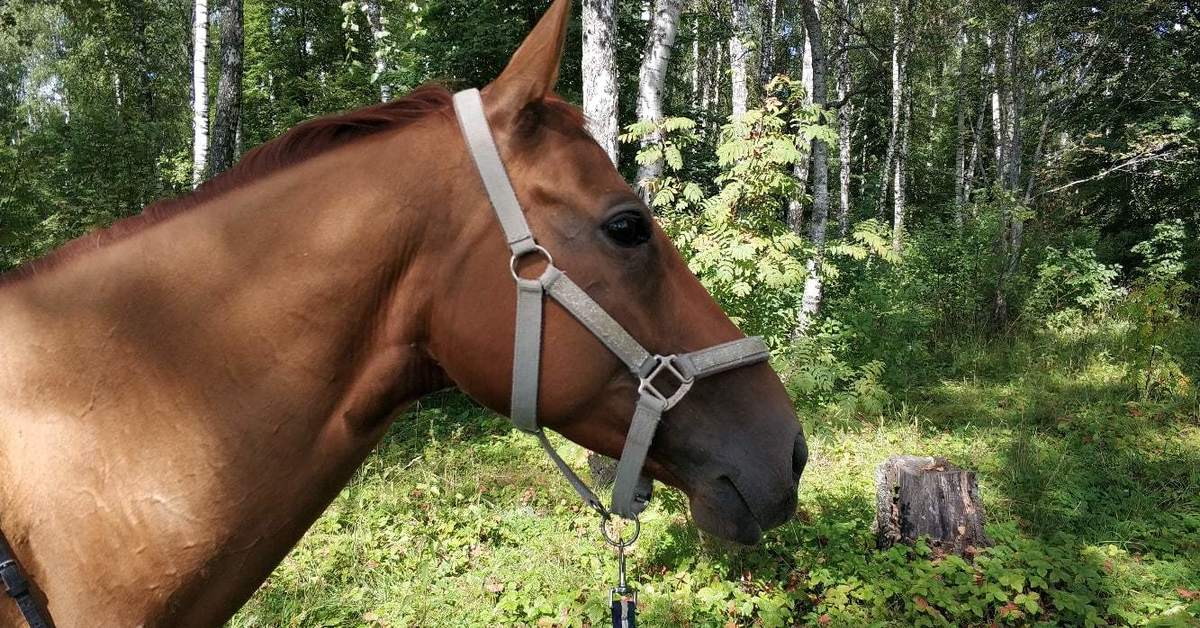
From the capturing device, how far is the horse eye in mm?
1335

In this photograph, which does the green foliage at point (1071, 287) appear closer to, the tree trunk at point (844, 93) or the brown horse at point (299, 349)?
the tree trunk at point (844, 93)

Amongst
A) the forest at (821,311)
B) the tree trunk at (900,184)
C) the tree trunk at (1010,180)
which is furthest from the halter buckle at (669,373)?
the tree trunk at (900,184)

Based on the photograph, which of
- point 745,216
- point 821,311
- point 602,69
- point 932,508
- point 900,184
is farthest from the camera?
point 900,184

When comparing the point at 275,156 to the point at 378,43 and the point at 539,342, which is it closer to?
the point at 539,342

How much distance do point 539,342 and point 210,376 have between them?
66cm

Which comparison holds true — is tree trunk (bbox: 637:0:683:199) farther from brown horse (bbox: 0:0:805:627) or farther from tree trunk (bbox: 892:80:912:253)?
tree trunk (bbox: 892:80:912:253)

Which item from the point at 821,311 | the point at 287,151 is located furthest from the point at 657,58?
the point at 821,311

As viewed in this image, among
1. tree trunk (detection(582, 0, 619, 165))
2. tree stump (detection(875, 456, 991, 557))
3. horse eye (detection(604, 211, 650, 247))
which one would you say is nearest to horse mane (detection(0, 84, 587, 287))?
horse eye (detection(604, 211, 650, 247))

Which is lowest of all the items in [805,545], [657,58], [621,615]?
[805,545]

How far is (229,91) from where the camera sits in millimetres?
8508

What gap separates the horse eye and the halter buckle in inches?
10.2

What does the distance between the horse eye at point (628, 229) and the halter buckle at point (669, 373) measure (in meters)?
0.26

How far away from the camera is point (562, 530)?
15.0 feet

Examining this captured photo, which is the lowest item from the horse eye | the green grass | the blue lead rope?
the green grass
